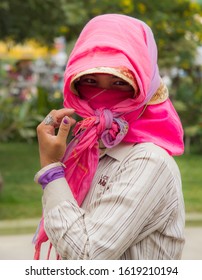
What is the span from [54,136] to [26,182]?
29.7 ft

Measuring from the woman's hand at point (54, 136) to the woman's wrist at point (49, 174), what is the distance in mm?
28

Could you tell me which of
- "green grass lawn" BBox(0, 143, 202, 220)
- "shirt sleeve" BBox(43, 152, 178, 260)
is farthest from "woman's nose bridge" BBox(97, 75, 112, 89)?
"green grass lawn" BBox(0, 143, 202, 220)

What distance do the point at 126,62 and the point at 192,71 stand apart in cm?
1589

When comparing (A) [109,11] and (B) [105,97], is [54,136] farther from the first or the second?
(A) [109,11]

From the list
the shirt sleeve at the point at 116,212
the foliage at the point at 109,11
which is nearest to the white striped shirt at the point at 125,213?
the shirt sleeve at the point at 116,212

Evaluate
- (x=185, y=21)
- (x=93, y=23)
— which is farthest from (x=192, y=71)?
(x=93, y=23)

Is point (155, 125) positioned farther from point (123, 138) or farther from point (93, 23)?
point (93, 23)

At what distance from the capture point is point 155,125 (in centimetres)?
218

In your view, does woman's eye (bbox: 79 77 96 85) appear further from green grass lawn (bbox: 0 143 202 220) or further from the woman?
green grass lawn (bbox: 0 143 202 220)

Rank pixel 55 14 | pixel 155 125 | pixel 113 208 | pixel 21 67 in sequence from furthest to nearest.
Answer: pixel 21 67 < pixel 55 14 < pixel 155 125 < pixel 113 208

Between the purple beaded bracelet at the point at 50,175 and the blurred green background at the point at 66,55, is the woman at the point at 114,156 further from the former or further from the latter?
the blurred green background at the point at 66,55

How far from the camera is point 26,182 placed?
36.5 ft

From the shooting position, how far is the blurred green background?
1023 centimetres

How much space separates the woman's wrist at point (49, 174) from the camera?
2113mm
